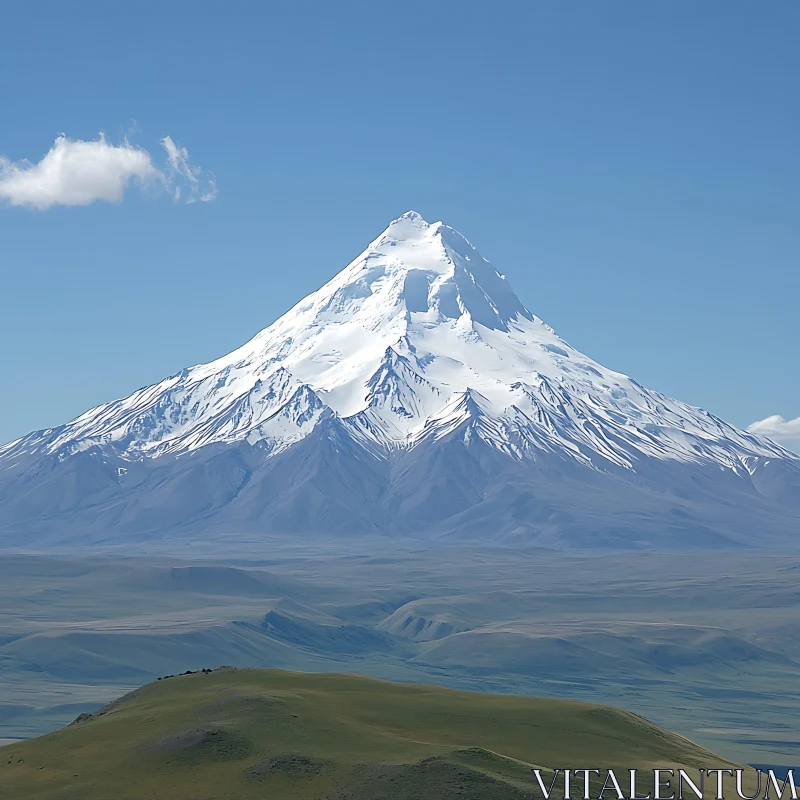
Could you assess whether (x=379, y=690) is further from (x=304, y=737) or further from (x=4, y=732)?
(x=4, y=732)

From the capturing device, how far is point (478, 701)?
308 feet

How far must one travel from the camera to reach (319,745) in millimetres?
78750

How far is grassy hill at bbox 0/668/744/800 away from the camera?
A: 7225 cm

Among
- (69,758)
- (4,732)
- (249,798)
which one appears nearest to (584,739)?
(249,798)

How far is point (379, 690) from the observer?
96.8m

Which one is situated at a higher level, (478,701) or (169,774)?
(478,701)

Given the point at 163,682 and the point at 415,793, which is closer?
the point at 415,793

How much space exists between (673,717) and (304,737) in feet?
412

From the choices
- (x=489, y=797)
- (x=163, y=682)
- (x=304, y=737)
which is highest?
(x=163, y=682)

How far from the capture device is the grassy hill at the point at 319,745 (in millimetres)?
72250

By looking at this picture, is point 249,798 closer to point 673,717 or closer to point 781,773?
point 781,773

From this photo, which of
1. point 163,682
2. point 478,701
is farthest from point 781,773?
point 163,682

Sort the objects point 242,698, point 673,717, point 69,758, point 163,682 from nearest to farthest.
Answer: point 69,758
point 242,698
point 163,682
point 673,717

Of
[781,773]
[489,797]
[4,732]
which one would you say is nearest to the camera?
[489,797]
